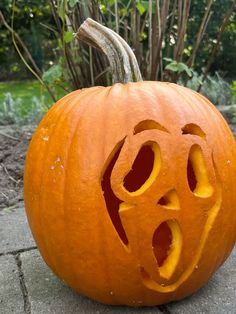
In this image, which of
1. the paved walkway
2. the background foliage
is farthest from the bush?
the paved walkway

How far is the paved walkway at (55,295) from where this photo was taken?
139cm

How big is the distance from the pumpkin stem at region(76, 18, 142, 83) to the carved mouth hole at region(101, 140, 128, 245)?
0.99 ft

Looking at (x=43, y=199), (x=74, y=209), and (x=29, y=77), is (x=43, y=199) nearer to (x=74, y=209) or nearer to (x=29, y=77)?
(x=74, y=209)

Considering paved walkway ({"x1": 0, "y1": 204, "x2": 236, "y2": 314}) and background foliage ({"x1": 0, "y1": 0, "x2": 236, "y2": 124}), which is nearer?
paved walkway ({"x1": 0, "y1": 204, "x2": 236, "y2": 314})

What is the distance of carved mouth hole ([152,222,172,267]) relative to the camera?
1369mm

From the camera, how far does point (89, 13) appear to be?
2566mm

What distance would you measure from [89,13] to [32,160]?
139 centimetres

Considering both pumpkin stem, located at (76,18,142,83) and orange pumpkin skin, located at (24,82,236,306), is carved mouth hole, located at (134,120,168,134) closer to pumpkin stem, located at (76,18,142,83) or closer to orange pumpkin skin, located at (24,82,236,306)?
orange pumpkin skin, located at (24,82,236,306)

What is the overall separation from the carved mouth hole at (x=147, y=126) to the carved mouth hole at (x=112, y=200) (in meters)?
0.08

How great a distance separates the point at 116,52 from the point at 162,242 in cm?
63

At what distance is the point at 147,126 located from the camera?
4.39 ft

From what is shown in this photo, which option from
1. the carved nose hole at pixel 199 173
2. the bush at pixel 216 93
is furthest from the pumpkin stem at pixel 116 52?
the bush at pixel 216 93

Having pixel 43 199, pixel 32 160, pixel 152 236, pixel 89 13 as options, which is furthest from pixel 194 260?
pixel 89 13

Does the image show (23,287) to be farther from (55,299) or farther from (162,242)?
(162,242)
